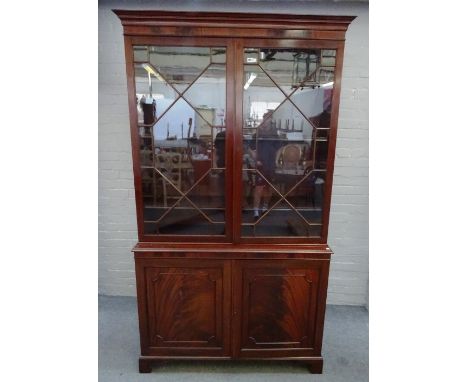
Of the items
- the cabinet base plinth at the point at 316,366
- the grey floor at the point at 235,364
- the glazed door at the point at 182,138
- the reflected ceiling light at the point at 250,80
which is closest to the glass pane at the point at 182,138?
the glazed door at the point at 182,138

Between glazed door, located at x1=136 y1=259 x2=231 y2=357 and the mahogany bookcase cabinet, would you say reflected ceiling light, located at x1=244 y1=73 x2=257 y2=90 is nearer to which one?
the mahogany bookcase cabinet

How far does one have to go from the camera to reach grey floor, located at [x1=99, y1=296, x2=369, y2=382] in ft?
5.70

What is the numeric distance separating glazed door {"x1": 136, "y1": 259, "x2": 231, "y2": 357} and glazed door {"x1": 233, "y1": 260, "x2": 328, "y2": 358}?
8cm

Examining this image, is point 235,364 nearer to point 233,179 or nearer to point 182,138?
point 233,179

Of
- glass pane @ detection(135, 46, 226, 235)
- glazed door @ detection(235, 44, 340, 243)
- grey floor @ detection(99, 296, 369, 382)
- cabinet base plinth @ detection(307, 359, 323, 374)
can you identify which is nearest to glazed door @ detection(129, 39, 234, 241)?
glass pane @ detection(135, 46, 226, 235)

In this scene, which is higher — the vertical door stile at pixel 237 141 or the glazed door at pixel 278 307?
the vertical door stile at pixel 237 141

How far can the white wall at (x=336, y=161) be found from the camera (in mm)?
1995

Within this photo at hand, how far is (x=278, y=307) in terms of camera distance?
1674 mm

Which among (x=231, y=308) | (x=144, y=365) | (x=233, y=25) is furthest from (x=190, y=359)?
(x=233, y=25)

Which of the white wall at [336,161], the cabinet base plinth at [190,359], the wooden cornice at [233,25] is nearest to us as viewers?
the wooden cornice at [233,25]

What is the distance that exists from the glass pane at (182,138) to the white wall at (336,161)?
70 cm

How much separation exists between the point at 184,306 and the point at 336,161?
1.47 meters

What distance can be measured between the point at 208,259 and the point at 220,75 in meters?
0.99

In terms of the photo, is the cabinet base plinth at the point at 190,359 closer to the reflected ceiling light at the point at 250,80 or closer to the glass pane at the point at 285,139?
the glass pane at the point at 285,139
